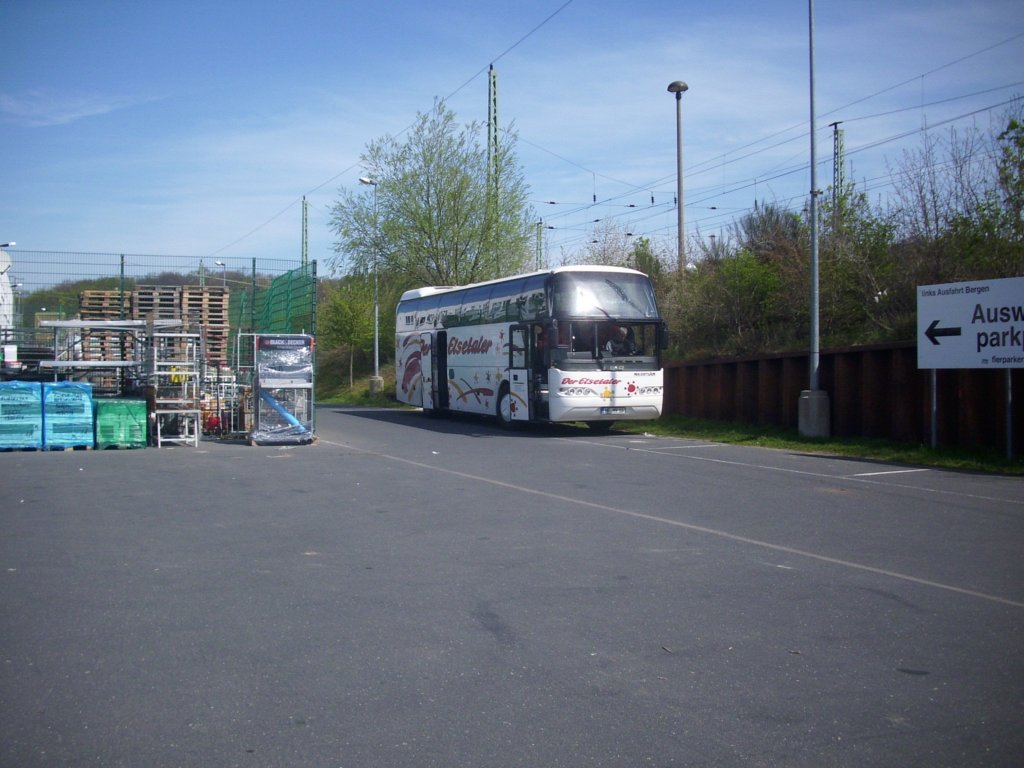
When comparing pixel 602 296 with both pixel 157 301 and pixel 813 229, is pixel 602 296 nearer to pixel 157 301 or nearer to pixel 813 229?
pixel 813 229

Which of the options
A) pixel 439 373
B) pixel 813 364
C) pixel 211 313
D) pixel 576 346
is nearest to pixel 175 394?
pixel 211 313

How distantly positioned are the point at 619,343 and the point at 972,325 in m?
7.62

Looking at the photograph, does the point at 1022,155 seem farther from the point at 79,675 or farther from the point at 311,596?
the point at 79,675

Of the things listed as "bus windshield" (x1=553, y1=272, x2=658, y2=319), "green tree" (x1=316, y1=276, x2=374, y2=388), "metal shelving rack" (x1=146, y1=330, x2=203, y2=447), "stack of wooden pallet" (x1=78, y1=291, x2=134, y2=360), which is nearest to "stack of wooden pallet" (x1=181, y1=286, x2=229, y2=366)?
"stack of wooden pallet" (x1=78, y1=291, x2=134, y2=360)

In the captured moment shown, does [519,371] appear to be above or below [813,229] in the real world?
below

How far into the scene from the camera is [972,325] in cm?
1609

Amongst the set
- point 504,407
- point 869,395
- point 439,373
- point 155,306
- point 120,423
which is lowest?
point 120,423

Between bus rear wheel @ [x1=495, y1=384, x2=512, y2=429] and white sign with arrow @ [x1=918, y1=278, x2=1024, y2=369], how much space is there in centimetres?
988

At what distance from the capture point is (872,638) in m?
5.95

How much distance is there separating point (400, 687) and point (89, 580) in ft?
12.1

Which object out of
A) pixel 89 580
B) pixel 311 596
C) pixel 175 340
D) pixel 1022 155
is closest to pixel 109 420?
pixel 175 340

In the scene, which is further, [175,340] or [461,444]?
[175,340]

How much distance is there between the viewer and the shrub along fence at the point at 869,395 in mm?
16719

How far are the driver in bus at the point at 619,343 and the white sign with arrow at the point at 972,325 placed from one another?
21.4 feet
